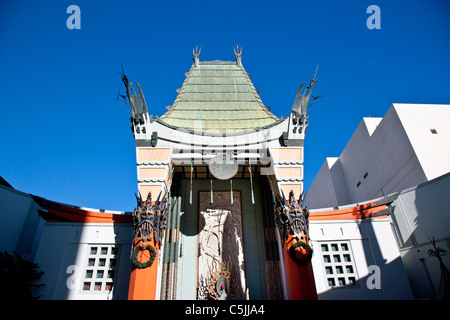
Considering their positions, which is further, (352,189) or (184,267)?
(352,189)

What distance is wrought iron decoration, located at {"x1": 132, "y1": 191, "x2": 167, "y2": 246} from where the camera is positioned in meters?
10.3

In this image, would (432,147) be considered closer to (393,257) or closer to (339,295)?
(393,257)

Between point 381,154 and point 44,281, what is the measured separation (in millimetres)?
21037

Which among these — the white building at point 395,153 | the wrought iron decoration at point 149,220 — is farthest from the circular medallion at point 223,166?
the white building at point 395,153

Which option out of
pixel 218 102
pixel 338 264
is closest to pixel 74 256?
pixel 218 102

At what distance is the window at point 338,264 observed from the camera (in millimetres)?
11398

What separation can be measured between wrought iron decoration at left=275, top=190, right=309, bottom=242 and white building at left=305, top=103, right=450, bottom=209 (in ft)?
31.3

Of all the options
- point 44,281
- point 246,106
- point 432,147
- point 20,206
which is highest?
point 246,106

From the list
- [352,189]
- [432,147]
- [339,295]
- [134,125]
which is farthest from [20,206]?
[352,189]

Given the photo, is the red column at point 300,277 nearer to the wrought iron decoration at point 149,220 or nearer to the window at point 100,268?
the wrought iron decoration at point 149,220

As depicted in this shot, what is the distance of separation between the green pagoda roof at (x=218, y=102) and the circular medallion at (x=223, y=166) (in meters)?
1.45

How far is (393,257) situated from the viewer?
11.7 meters

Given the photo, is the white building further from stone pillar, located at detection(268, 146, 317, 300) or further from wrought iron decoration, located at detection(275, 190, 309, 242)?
wrought iron decoration, located at detection(275, 190, 309, 242)
